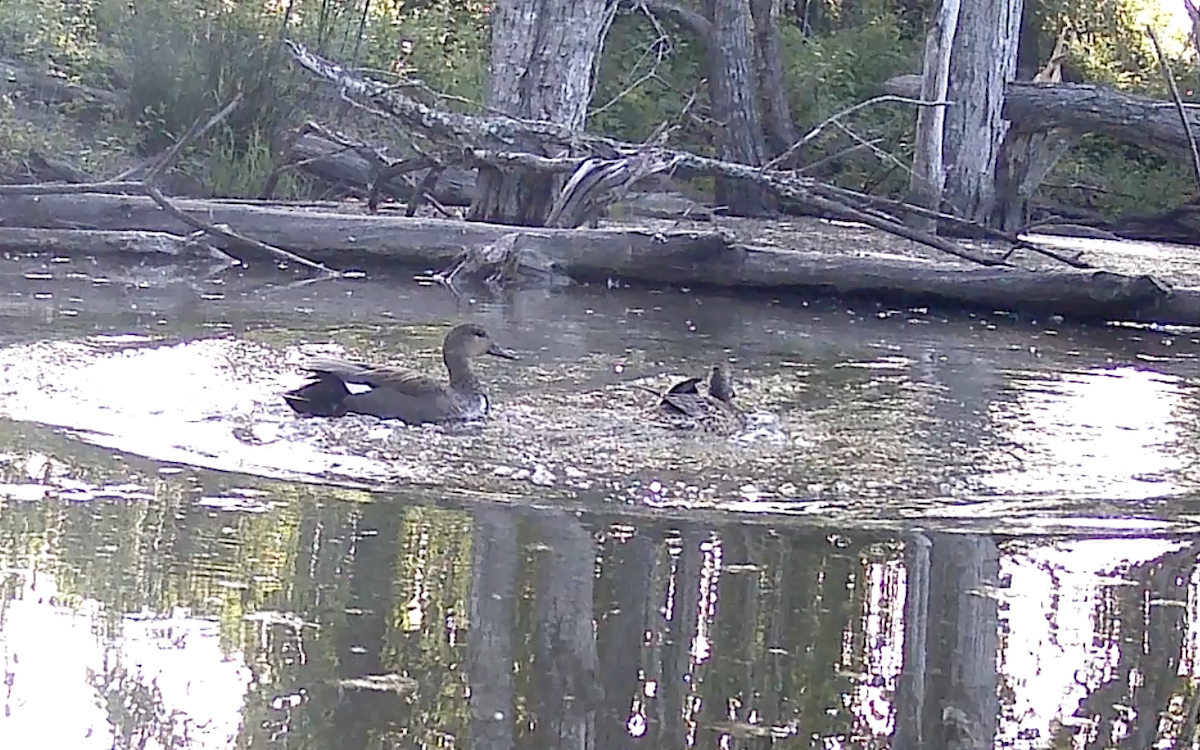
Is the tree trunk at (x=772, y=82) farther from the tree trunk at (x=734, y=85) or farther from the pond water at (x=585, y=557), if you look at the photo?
the pond water at (x=585, y=557)

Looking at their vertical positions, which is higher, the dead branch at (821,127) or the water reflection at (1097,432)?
the dead branch at (821,127)

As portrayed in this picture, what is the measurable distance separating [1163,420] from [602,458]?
7.40 feet

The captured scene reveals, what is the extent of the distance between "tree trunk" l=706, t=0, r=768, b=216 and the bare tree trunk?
243 centimetres

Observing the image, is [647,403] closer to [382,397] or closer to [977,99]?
[382,397]

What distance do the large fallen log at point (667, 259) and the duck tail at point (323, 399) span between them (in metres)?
4.60

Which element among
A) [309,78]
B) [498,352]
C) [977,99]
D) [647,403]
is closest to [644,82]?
[977,99]

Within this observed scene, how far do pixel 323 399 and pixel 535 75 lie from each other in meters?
6.53

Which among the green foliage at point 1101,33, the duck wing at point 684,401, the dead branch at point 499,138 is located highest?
the green foliage at point 1101,33

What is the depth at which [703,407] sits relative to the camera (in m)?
6.53

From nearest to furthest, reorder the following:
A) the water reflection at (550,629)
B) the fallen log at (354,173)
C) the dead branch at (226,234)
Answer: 1. the water reflection at (550,629)
2. the dead branch at (226,234)
3. the fallen log at (354,173)

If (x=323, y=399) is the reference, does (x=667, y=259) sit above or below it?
above

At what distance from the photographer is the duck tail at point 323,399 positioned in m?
6.19

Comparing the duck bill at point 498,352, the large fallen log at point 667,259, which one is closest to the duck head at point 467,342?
the duck bill at point 498,352

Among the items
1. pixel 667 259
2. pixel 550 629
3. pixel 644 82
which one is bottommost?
pixel 550 629
